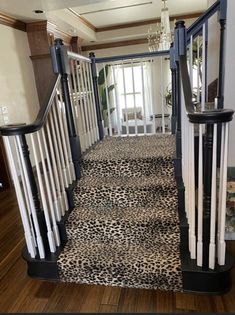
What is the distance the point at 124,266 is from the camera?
1.72 m

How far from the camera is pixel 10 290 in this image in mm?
1799

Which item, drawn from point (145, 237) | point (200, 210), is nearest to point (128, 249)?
point (145, 237)

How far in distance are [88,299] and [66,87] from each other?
170cm

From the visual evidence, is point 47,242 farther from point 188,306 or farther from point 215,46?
point 215,46

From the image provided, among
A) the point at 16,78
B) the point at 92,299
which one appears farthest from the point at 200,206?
the point at 16,78

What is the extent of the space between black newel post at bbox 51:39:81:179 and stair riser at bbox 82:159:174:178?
116mm

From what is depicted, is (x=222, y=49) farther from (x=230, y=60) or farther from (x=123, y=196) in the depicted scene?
(x=123, y=196)

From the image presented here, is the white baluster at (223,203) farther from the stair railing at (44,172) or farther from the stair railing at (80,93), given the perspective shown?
the stair railing at (80,93)

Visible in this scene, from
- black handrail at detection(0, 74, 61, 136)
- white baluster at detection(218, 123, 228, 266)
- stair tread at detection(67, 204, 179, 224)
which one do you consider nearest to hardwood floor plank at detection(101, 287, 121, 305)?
stair tread at detection(67, 204, 179, 224)

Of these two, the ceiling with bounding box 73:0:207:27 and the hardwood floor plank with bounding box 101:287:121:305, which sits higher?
the ceiling with bounding box 73:0:207:27

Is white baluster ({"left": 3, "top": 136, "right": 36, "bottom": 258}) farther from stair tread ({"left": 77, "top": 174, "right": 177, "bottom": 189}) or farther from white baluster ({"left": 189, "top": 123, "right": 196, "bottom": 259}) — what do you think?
white baluster ({"left": 189, "top": 123, "right": 196, "bottom": 259})

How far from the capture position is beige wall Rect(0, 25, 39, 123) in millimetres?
3758

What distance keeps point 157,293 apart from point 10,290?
1075 mm

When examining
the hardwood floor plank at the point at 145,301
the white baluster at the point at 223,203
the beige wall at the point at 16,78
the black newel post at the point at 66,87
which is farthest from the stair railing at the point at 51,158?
the beige wall at the point at 16,78
